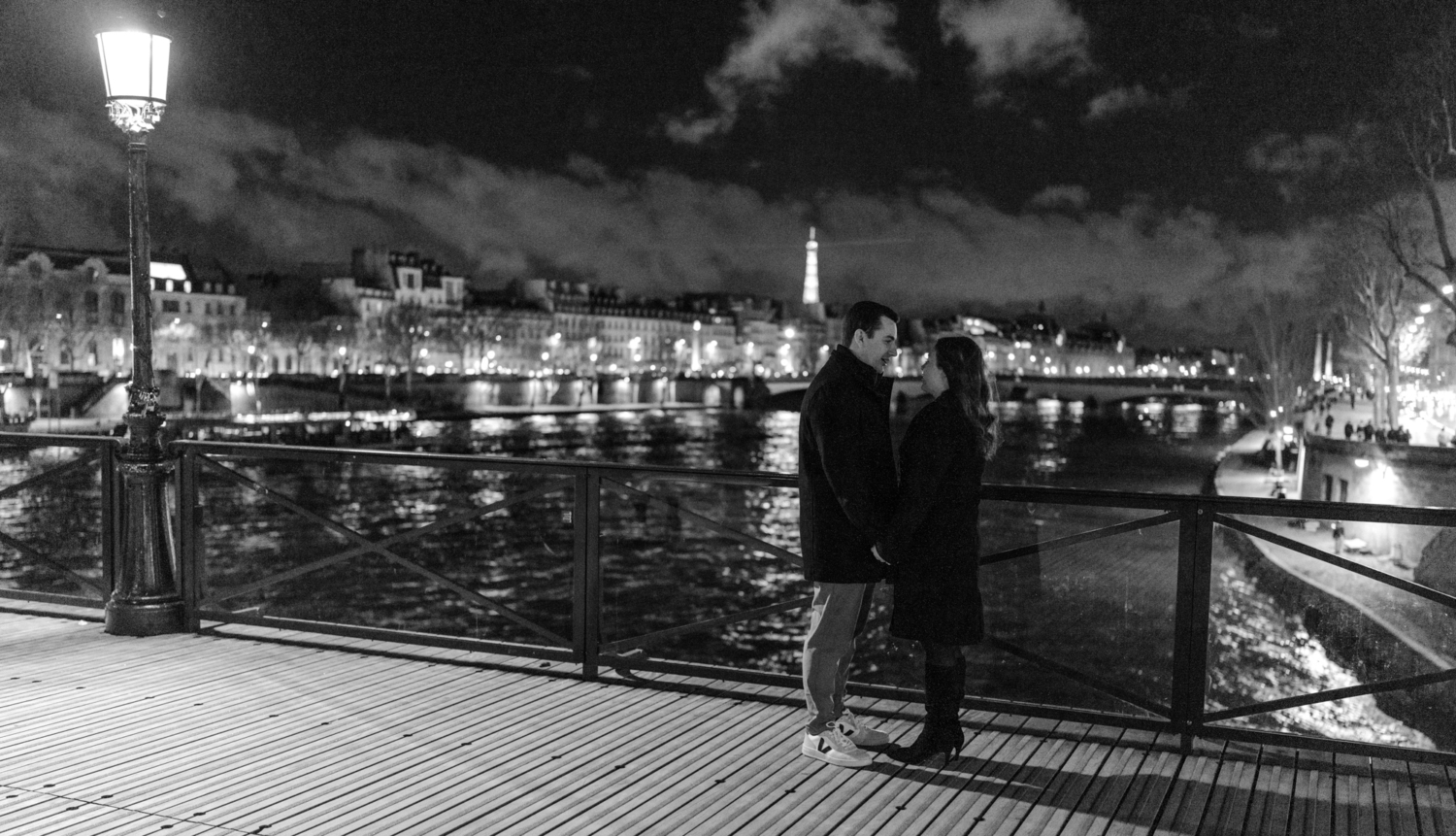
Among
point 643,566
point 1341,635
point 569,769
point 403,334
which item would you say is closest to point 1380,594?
point 1341,635

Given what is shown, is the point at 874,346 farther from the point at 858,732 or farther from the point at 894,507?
the point at 858,732

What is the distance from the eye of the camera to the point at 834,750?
5.16 meters

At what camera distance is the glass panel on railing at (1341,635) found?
18.6 metres

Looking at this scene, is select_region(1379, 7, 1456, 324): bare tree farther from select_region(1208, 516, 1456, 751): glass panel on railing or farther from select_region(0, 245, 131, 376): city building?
select_region(0, 245, 131, 376): city building

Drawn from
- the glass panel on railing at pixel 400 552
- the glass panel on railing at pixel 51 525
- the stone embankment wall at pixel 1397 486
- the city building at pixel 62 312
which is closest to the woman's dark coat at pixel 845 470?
the glass panel on railing at pixel 400 552

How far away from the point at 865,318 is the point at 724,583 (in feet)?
79.2

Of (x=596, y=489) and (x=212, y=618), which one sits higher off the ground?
(x=596, y=489)

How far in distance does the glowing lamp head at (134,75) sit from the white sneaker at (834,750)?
5914mm

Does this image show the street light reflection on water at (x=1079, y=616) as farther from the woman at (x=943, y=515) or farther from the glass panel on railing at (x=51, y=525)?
the glass panel on railing at (x=51, y=525)

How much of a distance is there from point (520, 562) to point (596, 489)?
2459 cm

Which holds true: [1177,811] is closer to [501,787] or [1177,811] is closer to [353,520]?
[501,787]

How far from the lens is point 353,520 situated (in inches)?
1444

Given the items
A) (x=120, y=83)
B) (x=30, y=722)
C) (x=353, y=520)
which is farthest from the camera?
(x=353, y=520)

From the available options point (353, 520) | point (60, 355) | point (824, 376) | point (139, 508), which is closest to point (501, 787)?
point (824, 376)
